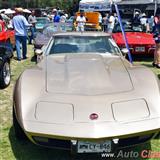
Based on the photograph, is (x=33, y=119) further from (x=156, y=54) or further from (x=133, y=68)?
(x=156, y=54)

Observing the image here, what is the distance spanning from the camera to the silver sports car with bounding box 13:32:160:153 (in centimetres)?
389

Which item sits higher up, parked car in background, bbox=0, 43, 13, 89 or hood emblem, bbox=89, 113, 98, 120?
hood emblem, bbox=89, 113, 98, 120

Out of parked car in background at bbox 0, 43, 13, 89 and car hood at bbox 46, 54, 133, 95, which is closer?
car hood at bbox 46, 54, 133, 95

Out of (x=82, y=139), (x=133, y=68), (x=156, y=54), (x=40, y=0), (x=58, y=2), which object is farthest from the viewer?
(x=40, y=0)

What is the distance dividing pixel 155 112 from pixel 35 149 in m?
1.60

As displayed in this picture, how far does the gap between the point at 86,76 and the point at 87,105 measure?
739 mm

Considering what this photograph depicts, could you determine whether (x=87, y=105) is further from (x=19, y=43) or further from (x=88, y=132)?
(x=19, y=43)

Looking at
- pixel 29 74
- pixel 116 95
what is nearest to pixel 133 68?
pixel 116 95

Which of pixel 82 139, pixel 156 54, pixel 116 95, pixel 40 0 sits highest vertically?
pixel 116 95

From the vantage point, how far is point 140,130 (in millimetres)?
3908

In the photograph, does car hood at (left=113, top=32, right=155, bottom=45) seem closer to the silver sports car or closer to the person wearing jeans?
the person wearing jeans

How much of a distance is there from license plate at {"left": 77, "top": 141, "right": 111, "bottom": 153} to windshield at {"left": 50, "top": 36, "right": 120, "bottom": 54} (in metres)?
2.77

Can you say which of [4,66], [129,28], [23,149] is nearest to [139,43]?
[129,28]

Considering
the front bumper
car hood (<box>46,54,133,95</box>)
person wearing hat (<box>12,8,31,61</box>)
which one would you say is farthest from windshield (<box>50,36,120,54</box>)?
person wearing hat (<box>12,8,31,61</box>)
